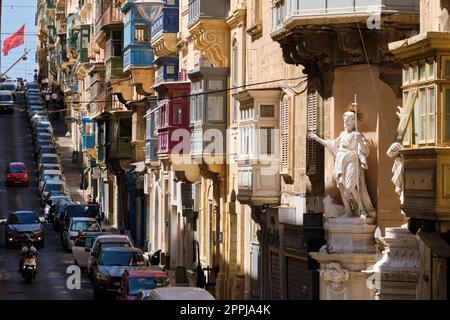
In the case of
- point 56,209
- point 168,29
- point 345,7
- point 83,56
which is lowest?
point 56,209

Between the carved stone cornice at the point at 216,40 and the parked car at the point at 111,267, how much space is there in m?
6.21

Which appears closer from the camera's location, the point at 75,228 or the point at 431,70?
the point at 431,70

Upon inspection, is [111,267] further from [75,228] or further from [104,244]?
[75,228]

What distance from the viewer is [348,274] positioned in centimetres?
2822

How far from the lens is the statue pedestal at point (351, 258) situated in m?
28.2

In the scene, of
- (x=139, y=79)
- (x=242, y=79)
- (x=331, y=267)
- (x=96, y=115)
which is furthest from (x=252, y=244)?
(x=96, y=115)

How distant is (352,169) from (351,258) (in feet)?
5.56

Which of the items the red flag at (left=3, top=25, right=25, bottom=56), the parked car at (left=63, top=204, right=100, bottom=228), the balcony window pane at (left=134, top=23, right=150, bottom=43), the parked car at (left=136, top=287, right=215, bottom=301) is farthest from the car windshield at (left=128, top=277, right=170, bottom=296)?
the red flag at (left=3, top=25, right=25, bottom=56)

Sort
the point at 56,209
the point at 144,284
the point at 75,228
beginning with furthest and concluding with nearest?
the point at 56,209 < the point at 75,228 < the point at 144,284

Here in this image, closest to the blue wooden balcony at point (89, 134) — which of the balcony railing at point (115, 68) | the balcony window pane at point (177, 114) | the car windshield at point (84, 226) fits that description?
the balcony railing at point (115, 68)

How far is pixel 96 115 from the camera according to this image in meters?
80.2

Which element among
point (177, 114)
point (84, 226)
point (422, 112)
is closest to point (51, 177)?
point (84, 226)

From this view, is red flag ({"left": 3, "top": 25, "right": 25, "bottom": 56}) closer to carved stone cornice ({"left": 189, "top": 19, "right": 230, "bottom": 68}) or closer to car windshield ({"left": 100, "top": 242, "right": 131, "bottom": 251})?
car windshield ({"left": 100, "top": 242, "right": 131, "bottom": 251})

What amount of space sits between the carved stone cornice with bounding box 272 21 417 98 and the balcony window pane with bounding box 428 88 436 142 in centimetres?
561
